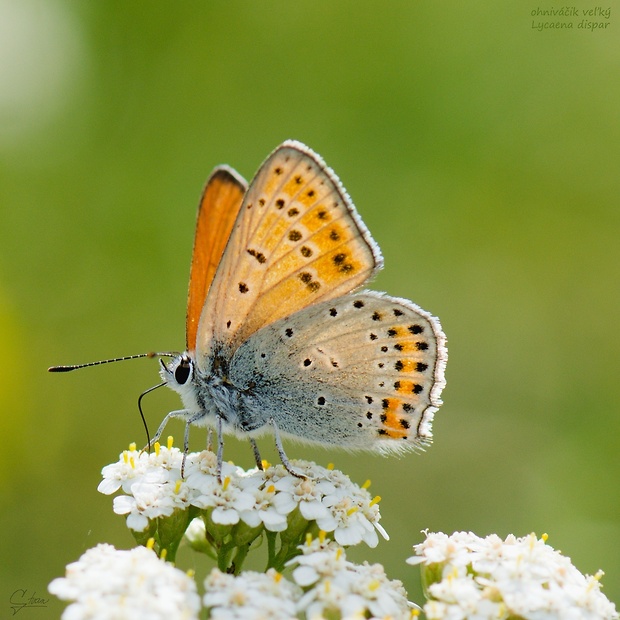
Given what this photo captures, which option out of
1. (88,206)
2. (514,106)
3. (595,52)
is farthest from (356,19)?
(88,206)

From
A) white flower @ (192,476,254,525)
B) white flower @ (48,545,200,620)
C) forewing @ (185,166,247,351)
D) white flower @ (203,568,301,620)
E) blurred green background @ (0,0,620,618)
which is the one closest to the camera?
white flower @ (48,545,200,620)

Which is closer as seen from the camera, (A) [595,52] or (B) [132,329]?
(B) [132,329]

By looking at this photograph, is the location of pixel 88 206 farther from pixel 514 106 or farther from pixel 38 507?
pixel 514 106

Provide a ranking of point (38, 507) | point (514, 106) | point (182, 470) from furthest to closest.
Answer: point (514, 106), point (38, 507), point (182, 470)

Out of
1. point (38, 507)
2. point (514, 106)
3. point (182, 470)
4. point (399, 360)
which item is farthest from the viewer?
point (514, 106)

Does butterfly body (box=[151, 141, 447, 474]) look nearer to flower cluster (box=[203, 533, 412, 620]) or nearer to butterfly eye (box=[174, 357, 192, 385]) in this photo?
butterfly eye (box=[174, 357, 192, 385])
